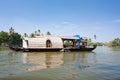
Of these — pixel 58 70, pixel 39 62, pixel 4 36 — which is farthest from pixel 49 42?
pixel 4 36

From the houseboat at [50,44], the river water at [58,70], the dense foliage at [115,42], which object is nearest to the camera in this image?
the river water at [58,70]

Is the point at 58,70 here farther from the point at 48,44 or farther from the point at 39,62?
the point at 48,44

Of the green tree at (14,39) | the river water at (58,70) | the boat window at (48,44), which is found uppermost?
the green tree at (14,39)

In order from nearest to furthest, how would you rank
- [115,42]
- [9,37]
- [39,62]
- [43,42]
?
[39,62] → [43,42] → [9,37] → [115,42]

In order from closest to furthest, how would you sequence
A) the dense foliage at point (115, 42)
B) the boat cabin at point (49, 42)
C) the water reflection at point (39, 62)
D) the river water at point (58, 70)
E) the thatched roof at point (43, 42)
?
the river water at point (58, 70) → the water reflection at point (39, 62) → the thatched roof at point (43, 42) → the boat cabin at point (49, 42) → the dense foliage at point (115, 42)

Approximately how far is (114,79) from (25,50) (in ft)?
91.2

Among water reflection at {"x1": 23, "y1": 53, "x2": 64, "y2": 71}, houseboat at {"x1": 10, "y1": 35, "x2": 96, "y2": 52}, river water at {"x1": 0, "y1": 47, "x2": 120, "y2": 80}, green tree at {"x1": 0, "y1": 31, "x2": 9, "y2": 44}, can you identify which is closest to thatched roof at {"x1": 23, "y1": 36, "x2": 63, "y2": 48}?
houseboat at {"x1": 10, "y1": 35, "x2": 96, "y2": 52}

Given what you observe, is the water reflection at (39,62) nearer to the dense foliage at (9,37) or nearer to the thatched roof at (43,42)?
the thatched roof at (43,42)

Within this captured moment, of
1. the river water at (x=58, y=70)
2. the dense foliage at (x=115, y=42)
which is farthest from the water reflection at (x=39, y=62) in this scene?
the dense foliage at (x=115, y=42)

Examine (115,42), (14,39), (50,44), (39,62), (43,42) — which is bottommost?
(39,62)

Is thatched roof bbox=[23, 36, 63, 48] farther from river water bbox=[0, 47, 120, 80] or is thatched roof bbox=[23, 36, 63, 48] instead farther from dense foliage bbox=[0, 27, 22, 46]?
dense foliage bbox=[0, 27, 22, 46]

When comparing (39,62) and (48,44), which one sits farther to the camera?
(48,44)

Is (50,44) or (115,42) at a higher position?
Answer: (115,42)

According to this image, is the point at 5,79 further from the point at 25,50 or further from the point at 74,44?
the point at 74,44
